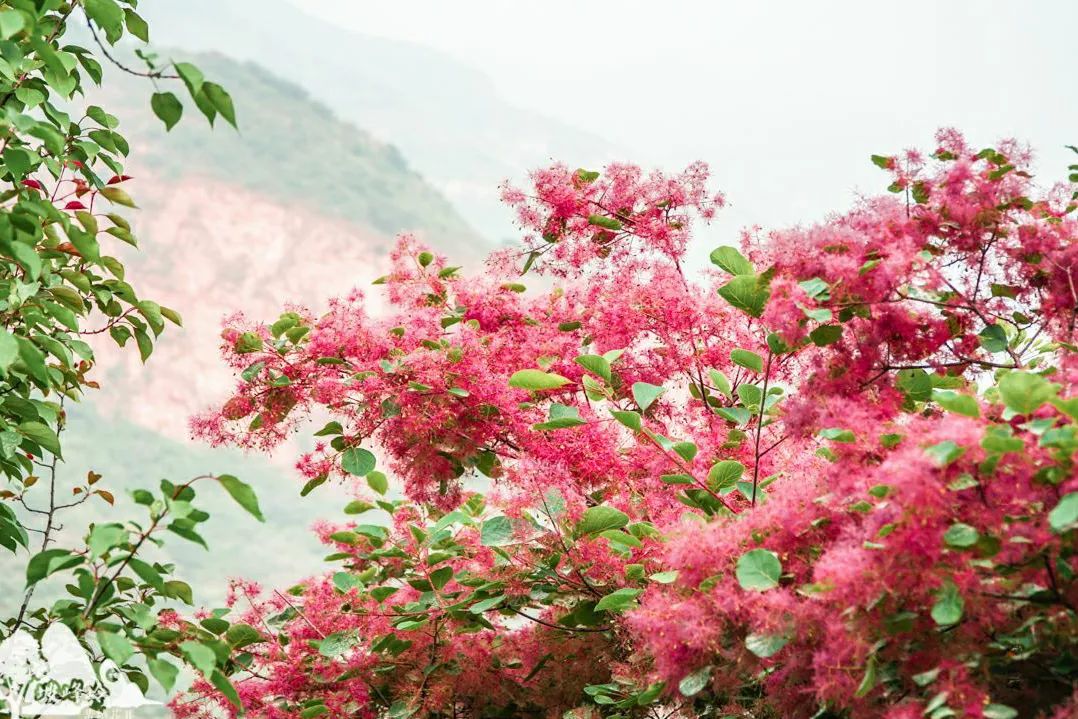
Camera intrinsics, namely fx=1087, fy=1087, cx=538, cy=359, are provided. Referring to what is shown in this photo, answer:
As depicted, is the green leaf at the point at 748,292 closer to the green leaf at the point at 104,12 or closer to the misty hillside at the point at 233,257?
the green leaf at the point at 104,12

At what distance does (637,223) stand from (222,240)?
18761mm

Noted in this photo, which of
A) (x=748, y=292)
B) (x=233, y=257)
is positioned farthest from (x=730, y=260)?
(x=233, y=257)

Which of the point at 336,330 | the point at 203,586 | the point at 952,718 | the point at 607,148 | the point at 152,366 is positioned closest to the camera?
the point at 952,718

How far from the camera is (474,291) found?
2.09m

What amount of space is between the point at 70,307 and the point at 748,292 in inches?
37.3

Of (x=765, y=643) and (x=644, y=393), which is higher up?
(x=644, y=393)

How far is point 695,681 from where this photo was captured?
1229mm

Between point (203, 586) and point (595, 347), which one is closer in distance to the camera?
point (595, 347)

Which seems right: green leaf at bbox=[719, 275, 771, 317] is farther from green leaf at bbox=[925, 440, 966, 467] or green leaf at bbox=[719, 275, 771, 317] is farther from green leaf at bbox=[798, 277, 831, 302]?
green leaf at bbox=[925, 440, 966, 467]

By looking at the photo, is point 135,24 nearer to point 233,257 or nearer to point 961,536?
point 961,536

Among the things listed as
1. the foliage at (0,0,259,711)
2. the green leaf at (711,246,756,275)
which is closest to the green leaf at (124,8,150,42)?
the foliage at (0,0,259,711)

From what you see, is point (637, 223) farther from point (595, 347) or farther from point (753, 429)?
point (753, 429)

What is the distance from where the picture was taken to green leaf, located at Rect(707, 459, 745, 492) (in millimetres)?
1422

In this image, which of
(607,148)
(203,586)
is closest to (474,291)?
(203,586)
